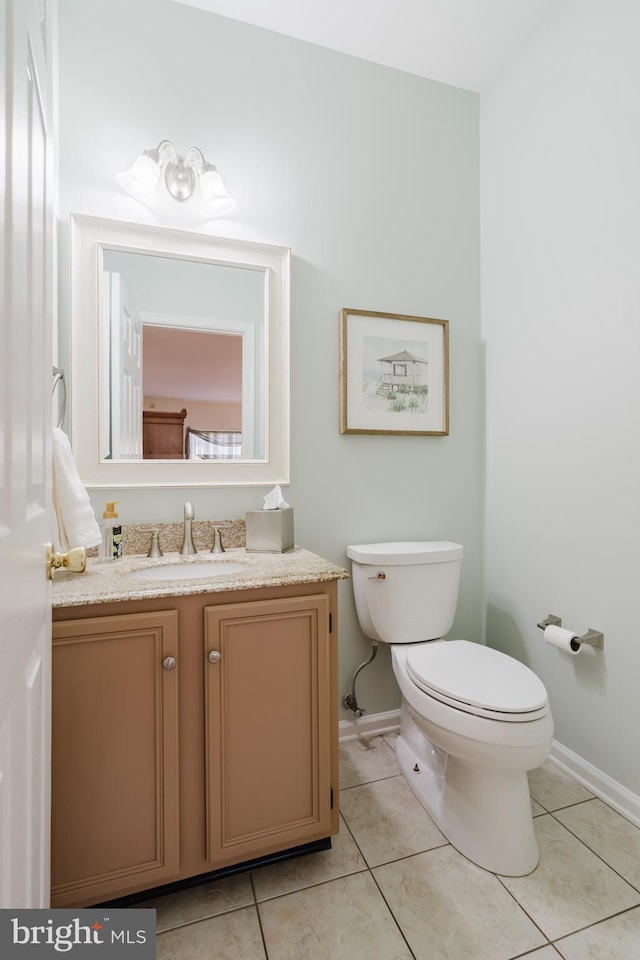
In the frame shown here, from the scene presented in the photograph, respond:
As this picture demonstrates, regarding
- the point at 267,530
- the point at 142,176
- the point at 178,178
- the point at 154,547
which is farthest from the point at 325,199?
the point at 154,547

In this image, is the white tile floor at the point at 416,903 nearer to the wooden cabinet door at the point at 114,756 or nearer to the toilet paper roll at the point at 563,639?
the wooden cabinet door at the point at 114,756

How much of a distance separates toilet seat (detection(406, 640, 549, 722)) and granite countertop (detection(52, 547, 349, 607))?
432 mm

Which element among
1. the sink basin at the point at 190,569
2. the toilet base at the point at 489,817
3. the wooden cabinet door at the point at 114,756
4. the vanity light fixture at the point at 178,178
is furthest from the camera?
the vanity light fixture at the point at 178,178

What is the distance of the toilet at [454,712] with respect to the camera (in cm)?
124

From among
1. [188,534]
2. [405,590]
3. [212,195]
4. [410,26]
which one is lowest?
[405,590]

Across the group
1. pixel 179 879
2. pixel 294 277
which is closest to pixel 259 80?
pixel 294 277

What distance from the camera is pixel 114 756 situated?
3.54 ft

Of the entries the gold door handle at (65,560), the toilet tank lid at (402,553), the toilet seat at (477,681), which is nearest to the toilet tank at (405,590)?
the toilet tank lid at (402,553)

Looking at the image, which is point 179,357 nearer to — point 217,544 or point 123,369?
point 123,369

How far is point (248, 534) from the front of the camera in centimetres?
160

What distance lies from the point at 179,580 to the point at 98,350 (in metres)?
0.85

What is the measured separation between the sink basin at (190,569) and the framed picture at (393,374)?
0.72m

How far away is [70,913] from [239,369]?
4.81 feet

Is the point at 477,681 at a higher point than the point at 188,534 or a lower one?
lower
